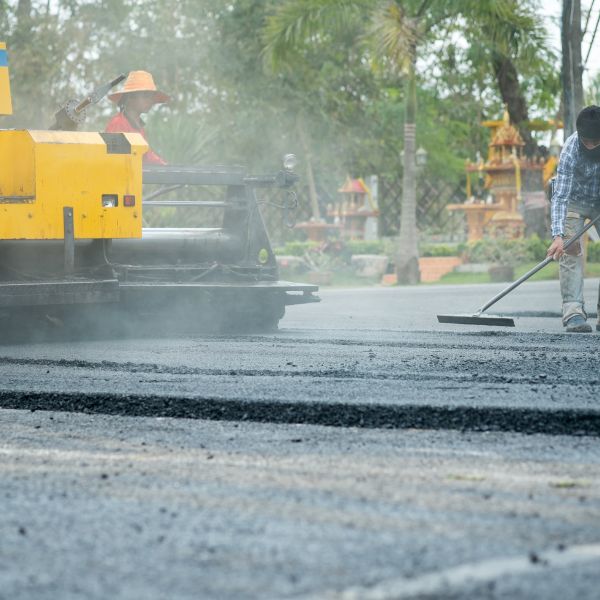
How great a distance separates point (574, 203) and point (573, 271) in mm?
552

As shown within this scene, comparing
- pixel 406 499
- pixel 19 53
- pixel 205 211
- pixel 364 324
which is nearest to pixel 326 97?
pixel 205 211

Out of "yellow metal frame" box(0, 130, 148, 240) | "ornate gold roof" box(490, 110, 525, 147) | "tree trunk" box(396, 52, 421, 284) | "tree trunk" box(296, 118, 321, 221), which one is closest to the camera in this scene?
"yellow metal frame" box(0, 130, 148, 240)

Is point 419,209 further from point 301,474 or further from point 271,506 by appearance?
point 271,506

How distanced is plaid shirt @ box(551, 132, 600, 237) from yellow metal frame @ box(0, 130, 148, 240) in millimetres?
3310

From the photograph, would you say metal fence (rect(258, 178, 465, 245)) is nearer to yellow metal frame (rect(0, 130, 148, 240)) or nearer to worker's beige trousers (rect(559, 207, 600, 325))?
worker's beige trousers (rect(559, 207, 600, 325))

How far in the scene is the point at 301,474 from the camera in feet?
12.9

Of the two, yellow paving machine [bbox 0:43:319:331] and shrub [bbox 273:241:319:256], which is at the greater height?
yellow paving machine [bbox 0:43:319:331]

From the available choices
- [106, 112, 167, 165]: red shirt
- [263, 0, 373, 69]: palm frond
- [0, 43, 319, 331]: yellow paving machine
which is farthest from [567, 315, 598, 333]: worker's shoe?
[263, 0, 373, 69]: palm frond

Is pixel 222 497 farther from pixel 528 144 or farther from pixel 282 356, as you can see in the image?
pixel 528 144

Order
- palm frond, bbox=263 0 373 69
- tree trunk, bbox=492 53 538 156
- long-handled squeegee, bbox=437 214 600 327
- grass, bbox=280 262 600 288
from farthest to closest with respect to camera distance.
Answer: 1. tree trunk, bbox=492 53 538 156
2. grass, bbox=280 262 600 288
3. palm frond, bbox=263 0 373 69
4. long-handled squeegee, bbox=437 214 600 327

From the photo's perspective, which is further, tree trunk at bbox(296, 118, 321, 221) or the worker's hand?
tree trunk at bbox(296, 118, 321, 221)

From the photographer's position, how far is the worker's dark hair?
9008 mm

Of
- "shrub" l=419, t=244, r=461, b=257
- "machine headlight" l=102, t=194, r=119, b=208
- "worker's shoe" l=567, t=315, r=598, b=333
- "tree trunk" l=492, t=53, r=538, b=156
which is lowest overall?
"shrub" l=419, t=244, r=461, b=257

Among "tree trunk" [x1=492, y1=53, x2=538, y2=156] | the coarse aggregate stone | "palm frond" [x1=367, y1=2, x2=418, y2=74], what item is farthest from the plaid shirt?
"tree trunk" [x1=492, y1=53, x2=538, y2=156]
